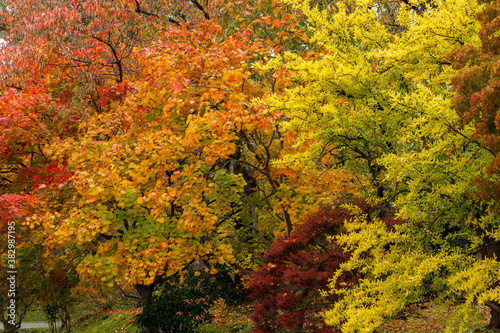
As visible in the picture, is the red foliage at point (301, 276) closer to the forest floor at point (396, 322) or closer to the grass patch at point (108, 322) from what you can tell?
the forest floor at point (396, 322)

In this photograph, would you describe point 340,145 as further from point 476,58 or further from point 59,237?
point 59,237

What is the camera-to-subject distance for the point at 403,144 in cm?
563

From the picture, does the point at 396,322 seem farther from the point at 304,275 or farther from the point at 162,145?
the point at 162,145

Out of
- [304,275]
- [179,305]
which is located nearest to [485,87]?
[304,275]

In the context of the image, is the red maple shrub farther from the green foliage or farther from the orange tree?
the green foliage

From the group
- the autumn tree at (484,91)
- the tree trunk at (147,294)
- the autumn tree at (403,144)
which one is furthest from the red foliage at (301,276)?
the tree trunk at (147,294)

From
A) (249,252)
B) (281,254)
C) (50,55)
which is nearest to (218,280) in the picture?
(249,252)

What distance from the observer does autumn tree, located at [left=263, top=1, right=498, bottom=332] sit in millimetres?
4574

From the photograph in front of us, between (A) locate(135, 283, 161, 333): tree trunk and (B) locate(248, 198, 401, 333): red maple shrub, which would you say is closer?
(B) locate(248, 198, 401, 333): red maple shrub

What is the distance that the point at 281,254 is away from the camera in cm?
671

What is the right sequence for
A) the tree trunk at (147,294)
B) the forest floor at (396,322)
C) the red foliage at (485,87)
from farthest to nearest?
the tree trunk at (147,294)
the forest floor at (396,322)
the red foliage at (485,87)

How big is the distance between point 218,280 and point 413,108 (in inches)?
312

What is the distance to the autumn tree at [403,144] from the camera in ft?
15.0

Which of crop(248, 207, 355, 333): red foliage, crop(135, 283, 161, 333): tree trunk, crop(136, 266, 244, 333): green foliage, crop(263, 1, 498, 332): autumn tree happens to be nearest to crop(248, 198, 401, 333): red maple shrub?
crop(248, 207, 355, 333): red foliage
